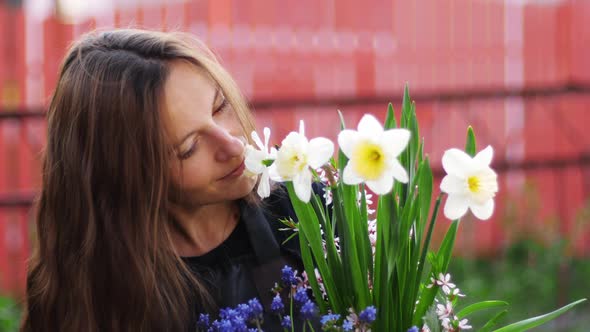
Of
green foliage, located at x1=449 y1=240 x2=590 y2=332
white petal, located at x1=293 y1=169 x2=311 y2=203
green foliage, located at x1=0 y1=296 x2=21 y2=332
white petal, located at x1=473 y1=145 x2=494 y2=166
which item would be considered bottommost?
green foliage, located at x1=449 y1=240 x2=590 y2=332

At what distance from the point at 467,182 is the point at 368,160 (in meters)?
0.13

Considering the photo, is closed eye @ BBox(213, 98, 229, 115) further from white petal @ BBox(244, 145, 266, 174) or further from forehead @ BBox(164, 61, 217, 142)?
white petal @ BBox(244, 145, 266, 174)

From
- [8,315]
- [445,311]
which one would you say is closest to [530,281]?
[8,315]

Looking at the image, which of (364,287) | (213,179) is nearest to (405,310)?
(364,287)

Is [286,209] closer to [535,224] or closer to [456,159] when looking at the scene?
[456,159]

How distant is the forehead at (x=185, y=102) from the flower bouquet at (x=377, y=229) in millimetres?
217

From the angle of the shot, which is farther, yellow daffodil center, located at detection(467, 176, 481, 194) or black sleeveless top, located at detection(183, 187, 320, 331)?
black sleeveless top, located at detection(183, 187, 320, 331)

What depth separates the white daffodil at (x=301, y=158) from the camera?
3.63 ft

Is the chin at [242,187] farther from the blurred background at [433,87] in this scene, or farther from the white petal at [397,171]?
the blurred background at [433,87]

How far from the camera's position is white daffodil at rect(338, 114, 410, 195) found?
1.05 meters

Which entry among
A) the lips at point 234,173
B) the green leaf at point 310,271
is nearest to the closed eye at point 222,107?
the lips at point 234,173

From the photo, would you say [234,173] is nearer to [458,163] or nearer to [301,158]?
[301,158]

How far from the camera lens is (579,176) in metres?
5.81

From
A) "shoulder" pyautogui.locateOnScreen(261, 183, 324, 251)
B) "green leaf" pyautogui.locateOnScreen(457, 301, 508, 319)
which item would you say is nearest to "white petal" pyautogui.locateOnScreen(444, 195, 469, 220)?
"green leaf" pyautogui.locateOnScreen(457, 301, 508, 319)
